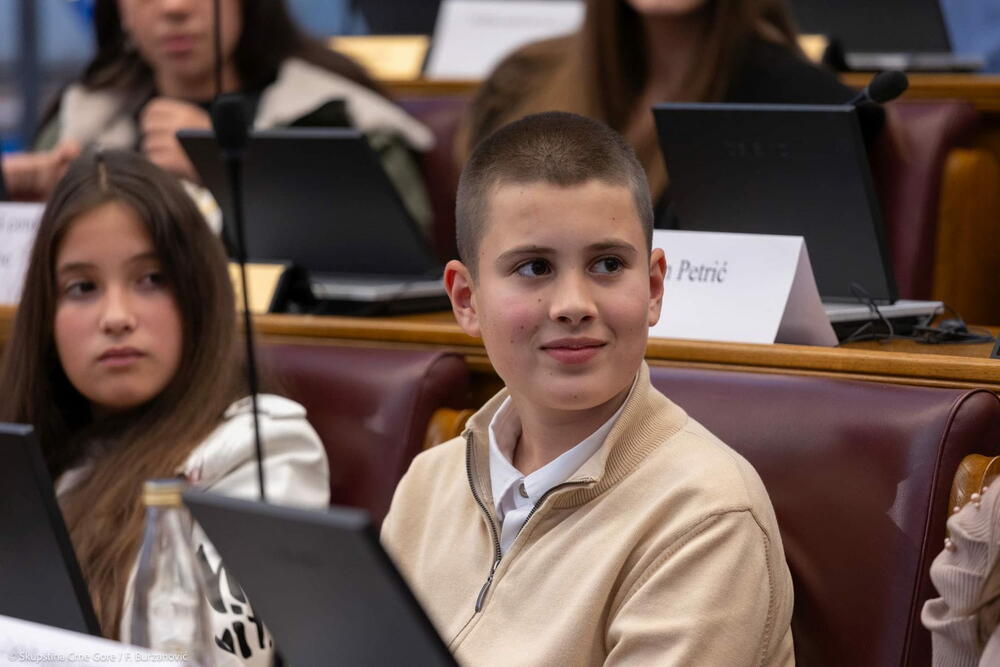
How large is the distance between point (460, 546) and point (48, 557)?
1.34 feet

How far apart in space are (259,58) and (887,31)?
4.18ft

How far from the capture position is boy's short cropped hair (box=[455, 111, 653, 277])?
4.41 ft

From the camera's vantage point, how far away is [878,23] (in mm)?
3176

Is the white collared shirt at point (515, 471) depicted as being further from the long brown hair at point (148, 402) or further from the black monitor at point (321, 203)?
the black monitor at point (321, 203)

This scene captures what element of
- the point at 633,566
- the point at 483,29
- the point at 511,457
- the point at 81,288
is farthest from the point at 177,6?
the point at 633,566

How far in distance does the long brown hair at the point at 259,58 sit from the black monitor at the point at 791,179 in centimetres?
124

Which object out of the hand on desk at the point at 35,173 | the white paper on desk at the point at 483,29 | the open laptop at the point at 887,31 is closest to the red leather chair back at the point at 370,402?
the hand on desk at the point at 35,173

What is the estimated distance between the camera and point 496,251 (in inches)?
53.7

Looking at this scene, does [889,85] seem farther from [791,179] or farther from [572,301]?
[572,301]

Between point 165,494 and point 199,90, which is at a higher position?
point 165,494

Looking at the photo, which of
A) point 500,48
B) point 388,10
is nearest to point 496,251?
point 500,48

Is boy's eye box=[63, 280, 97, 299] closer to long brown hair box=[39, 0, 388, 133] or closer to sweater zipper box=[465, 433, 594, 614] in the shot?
sweater zipper box=[465, 433, 594, 614]

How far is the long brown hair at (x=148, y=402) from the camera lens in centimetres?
177

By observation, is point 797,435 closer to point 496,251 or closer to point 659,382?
point 659,382
